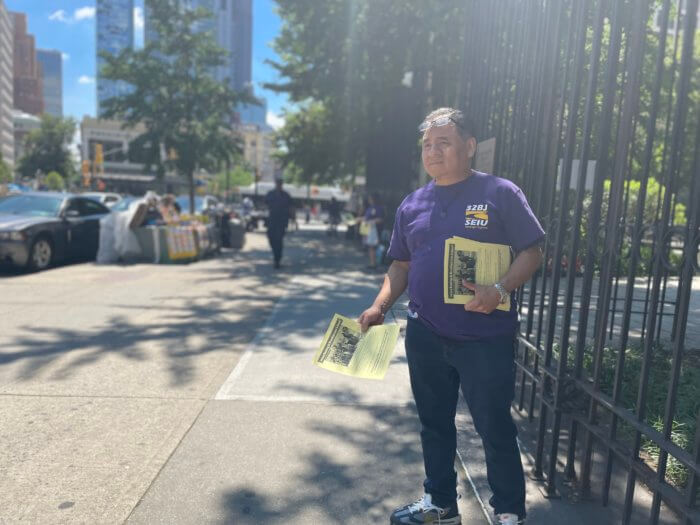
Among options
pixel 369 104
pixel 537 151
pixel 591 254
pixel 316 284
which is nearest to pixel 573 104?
pixel 537 151

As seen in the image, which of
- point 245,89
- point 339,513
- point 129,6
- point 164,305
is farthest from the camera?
point 129,6

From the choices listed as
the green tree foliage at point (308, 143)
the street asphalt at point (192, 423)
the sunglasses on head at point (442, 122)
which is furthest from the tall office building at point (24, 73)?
the sunglasses on head at point (442, 122)

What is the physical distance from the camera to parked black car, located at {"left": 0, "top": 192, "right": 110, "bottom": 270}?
987 cm

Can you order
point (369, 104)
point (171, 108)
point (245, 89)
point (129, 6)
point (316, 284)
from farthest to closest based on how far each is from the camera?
point (129, 6)
point (245, 89)
point (171, 108)
point (369, 104)
point (316, 284)

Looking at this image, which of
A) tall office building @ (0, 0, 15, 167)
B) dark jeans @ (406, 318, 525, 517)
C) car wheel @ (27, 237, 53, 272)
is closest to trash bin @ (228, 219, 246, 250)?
car wheel @ (27, 237, 53, 272)

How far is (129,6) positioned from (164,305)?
608ft

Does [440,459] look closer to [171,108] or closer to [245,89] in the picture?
[171,108]

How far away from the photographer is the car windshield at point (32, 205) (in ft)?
36.8

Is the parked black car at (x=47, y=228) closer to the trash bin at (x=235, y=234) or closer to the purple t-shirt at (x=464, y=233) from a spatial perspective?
the trash bin at (x=235, y=234)

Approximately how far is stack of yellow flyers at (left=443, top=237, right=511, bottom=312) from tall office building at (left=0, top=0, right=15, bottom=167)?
404 feet

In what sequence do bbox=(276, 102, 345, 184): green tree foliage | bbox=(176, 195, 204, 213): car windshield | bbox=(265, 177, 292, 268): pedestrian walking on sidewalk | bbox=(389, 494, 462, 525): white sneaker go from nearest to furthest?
bbox=(389, 494, 462, 525): white sneaker < bbox=(265, 177, 292, 268): pedestrian walking on sidewalk < bbox=(176, 195, 204, 213): car windshield < bbox=(276, 102, 345, 184): green tree foliage

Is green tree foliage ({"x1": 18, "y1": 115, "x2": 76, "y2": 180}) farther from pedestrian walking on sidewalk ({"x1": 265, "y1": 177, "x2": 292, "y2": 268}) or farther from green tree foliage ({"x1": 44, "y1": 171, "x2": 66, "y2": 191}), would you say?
pedestrian walking on sidewalk ({"x1": 265, "y1": 177, "x2": 292, "y2": 268})

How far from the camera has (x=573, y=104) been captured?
2988mm

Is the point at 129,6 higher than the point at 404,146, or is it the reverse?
the point at 129,6
